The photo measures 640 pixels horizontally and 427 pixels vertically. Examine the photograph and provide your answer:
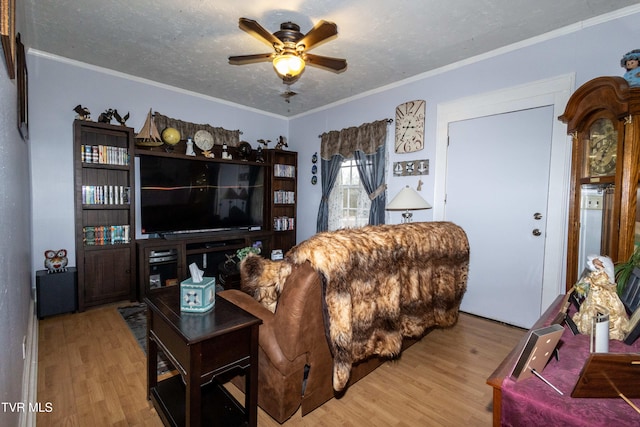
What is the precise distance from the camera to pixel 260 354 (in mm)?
1604

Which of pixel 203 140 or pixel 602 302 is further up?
pixel 203 140

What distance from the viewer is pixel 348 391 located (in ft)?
6.22

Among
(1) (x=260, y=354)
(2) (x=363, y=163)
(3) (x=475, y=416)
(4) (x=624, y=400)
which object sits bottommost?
(3) (x=475, y=416)

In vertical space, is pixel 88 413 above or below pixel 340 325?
below

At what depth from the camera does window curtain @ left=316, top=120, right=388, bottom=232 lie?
3.93 m

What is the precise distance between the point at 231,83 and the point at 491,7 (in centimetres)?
294

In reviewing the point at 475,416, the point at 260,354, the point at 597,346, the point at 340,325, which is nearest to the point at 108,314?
the point at 260,354

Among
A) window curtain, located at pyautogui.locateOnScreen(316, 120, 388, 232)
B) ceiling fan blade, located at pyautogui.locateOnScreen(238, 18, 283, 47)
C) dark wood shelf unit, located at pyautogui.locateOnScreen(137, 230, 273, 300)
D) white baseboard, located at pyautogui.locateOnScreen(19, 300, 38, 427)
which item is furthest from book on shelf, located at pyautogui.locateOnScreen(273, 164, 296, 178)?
white baseboard, located at pyautogui.locateOnScreen(19, 300, 38, 427)

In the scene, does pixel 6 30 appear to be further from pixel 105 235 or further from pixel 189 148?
pixel 189 148

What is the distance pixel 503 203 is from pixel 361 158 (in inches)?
74.3

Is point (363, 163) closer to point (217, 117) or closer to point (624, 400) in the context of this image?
point (217, 117)

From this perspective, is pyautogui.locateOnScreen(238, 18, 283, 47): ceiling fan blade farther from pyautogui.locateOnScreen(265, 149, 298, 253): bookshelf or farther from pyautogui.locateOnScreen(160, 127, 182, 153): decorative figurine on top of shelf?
pyautogui.locateOnScreen(265, 149, 298, 253): bookshelf

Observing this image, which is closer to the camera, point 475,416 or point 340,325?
point 340,325

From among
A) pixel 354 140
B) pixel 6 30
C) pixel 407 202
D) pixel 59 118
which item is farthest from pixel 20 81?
pixel 354 140
